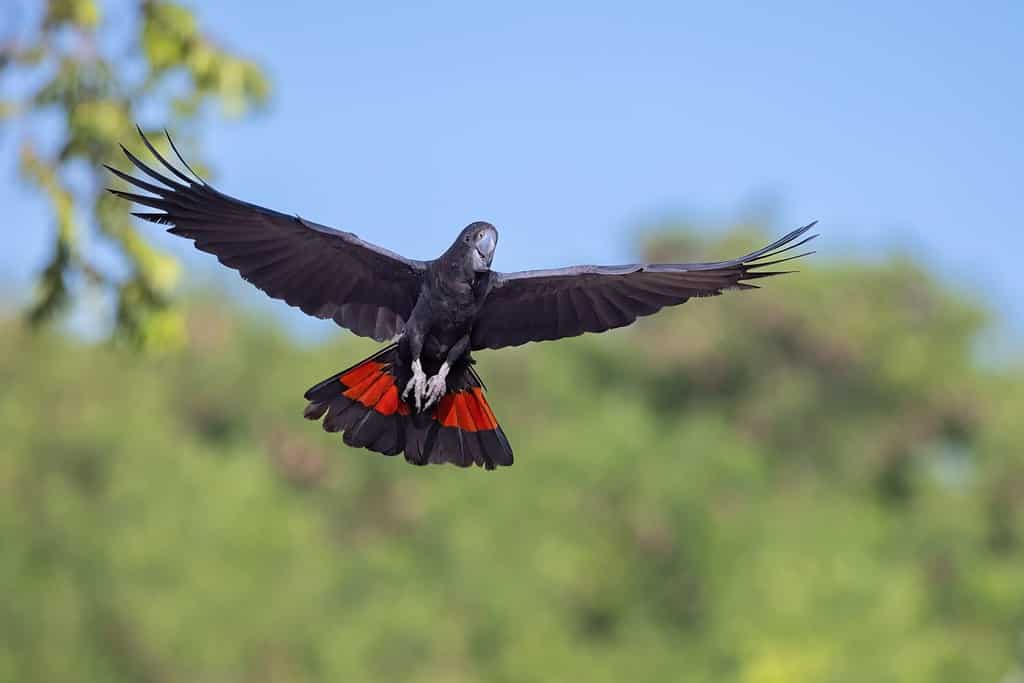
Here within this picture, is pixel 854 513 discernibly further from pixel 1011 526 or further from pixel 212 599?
pixel 212 599

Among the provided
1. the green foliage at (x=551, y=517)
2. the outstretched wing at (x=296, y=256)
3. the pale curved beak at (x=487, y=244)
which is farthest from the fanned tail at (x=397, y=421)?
the green foliage at (x=551, y=517)

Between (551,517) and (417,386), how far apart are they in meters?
38.0

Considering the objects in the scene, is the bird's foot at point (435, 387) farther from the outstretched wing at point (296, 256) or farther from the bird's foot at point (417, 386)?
the outstretched wing at point (296, 256)

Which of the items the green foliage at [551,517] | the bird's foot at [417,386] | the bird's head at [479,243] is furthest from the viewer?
the green foliage at [551,517]

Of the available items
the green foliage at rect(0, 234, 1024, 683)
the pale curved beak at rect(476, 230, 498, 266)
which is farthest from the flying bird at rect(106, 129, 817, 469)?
the green foliage at rect(0, 234, 1024, 683)

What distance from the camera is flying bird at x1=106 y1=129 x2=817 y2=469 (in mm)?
6914

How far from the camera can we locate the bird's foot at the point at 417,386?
707 centimetres

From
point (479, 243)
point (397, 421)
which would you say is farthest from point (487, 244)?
point (397, 421)

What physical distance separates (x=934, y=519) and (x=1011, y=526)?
234 centimetres

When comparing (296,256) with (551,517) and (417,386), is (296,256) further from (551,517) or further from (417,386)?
(551,517)

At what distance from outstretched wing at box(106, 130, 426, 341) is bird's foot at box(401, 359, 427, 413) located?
40cm

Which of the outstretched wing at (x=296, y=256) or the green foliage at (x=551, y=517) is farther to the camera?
the green foliage at (x=551, y=517)

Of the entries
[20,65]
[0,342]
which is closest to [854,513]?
[0,342]

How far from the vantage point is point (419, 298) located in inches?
280
